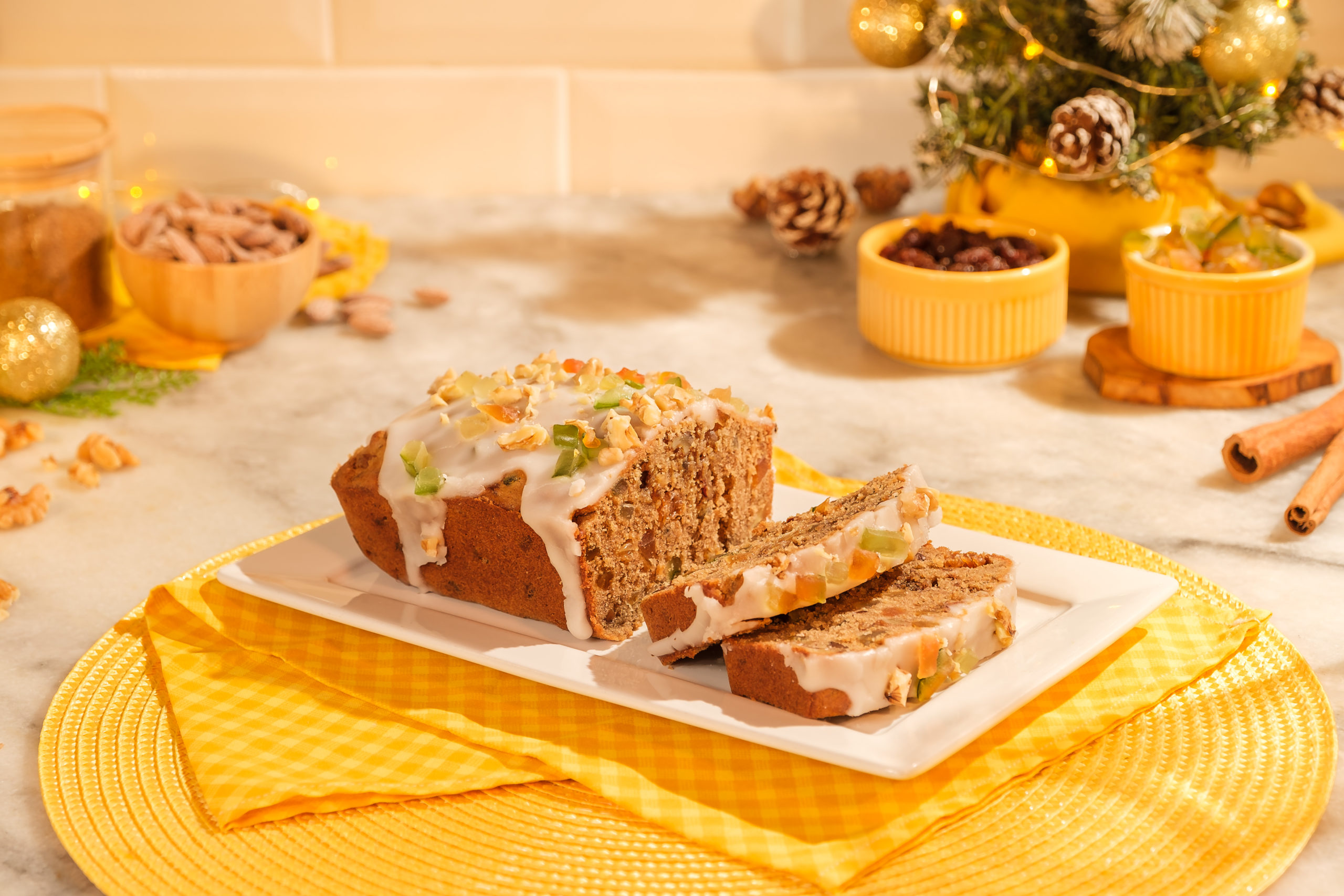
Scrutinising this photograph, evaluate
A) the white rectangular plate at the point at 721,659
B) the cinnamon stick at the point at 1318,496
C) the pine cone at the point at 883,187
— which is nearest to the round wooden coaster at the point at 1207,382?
the cinnamon stick at the point at 1318,496

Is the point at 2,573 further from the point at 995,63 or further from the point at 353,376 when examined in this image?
the point at 995,63

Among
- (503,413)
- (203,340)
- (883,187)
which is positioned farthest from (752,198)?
(503,413)

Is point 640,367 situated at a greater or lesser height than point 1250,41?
lesser

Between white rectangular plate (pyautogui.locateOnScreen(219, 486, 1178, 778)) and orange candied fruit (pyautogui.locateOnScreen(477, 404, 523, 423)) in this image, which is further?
orange candied fruit (pyautogui.locateOnScreen(477, 404, 523, 423))

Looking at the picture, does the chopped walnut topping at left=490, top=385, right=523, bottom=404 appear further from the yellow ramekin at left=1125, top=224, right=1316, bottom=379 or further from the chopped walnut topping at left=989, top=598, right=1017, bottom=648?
the yellow ramekin at left=1125, top=224, right=1316, bottom=379

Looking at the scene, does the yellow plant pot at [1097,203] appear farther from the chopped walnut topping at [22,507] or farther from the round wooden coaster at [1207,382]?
the chopped walnut topping at [22,507]

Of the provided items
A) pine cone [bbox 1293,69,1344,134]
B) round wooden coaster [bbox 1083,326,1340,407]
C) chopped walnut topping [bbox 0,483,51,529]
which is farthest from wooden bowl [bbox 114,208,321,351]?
pine cone [bbox 1293,69,1344,134]

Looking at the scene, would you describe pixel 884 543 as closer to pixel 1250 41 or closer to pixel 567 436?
pixel 567 436
